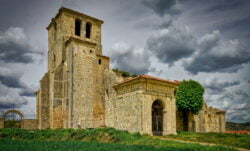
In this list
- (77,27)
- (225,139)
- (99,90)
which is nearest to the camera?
(225,139)

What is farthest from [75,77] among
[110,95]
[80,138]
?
[80,138]

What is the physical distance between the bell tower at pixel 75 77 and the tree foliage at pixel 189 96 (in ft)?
31.7

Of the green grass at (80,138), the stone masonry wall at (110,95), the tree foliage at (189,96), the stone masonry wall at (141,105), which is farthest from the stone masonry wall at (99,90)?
the tree foliage at (189,96)

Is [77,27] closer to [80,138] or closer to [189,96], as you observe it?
[80,138]

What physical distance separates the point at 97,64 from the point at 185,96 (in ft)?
38.1

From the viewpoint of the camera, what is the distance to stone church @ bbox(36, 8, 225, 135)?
21250 mm

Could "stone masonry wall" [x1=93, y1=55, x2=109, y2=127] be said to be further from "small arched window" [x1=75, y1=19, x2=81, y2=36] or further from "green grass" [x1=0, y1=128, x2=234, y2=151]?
"green grass" [x1=0, y1=128, x2=234, y2=151]

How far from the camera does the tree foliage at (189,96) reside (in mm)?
28016

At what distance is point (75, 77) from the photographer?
78.9 feet

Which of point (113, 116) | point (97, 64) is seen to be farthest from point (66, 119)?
point (97, 64)

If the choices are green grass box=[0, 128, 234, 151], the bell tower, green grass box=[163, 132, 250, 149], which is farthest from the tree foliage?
green grass box=[0, 128, 234, 151]

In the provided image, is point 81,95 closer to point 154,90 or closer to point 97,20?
point 154,90

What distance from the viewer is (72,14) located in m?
27.3

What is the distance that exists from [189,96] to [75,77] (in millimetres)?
Answer: 14103
